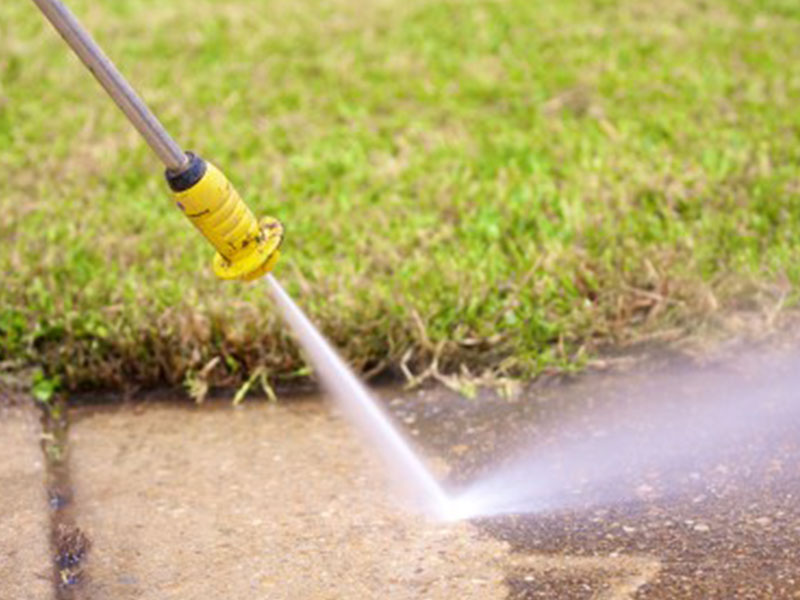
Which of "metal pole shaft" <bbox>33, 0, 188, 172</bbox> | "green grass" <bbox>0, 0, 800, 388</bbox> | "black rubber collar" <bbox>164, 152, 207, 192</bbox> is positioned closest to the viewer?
"metal pole shaft" <bbox>33, 0, 188, 172</bbox>

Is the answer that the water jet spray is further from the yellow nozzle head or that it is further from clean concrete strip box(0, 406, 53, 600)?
clean concrete strip box(0, 406, 53, 600)

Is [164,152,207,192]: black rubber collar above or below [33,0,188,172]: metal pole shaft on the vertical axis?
below

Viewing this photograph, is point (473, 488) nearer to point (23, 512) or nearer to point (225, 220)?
point (225, 220)

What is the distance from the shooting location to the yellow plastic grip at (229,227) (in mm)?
2020

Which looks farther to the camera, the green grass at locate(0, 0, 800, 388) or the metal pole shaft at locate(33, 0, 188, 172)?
the green grass at locate(0, 0, 800, 388)

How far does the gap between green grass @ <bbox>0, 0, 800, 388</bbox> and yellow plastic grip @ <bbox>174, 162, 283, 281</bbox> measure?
1.88 feet

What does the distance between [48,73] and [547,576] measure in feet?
8.81

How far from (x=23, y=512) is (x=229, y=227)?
1.89 feet

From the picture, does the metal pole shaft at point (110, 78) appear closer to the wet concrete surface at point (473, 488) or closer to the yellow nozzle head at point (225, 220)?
the yellow nozzle head at point (225, 220)

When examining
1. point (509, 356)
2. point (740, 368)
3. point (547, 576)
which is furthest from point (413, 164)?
point (547, 576)

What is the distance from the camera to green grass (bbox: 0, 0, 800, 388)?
8.82 ft

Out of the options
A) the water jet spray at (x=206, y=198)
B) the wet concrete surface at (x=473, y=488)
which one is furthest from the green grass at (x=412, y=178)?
the water jet spray at (x=206, y=198)

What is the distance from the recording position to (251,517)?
2.17m

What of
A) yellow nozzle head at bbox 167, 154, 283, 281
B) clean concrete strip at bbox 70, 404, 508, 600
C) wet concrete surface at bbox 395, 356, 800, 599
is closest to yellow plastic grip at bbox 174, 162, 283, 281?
yellow nozzle head at bbox 167, 154, 283, 281
